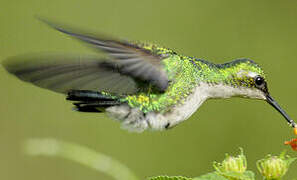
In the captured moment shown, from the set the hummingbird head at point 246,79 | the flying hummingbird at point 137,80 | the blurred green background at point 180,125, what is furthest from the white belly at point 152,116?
the blurred green background at point 180,125

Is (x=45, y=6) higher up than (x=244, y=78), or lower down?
higher up

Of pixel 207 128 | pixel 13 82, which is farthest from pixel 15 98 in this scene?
pixel 207 128

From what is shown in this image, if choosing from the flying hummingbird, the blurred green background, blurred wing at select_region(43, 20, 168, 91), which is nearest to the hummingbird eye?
the flying hummingbird

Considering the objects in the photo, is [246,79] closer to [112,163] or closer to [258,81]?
[258,81]

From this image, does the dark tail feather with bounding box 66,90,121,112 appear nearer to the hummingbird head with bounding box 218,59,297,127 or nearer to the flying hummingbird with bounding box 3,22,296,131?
the flying hummingbird with bounding box 3,22,296,131

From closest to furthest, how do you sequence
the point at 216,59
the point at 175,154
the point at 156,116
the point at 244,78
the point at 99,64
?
1. the point at 99,64
2. the point at 156,116
3. the point at 244,78
4. the point at 175,154
5. the point at 216,59

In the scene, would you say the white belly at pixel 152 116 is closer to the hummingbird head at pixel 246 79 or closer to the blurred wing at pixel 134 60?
the blurred wing at pixel 134 60

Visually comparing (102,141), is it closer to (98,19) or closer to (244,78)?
(98,19)
